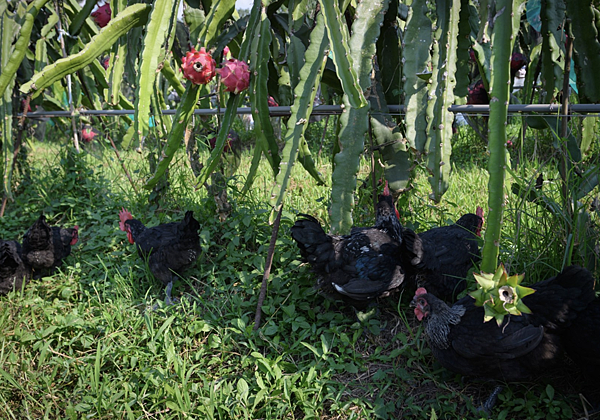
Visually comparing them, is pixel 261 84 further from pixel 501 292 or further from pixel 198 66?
pixel 501 292

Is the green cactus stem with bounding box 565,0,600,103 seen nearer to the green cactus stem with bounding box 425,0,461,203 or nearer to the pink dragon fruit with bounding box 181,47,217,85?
the green cactus stem with bounding box 425,0,461,203

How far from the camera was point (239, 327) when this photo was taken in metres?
2.59

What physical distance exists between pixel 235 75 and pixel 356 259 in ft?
4.24

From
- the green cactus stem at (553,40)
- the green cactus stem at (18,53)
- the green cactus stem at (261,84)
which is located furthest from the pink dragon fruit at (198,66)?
the green cactus stem at (553,40)

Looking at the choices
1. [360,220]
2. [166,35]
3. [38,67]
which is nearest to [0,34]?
[38,67]

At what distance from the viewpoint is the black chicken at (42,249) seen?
3238 millimetres

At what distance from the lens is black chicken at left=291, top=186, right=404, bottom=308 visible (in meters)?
2.57

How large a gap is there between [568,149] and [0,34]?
13.9 ft

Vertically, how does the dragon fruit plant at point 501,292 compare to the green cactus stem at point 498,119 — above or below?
below

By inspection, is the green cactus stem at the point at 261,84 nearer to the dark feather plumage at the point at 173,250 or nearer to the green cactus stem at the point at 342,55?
the green cactus stem at the point at 342,55

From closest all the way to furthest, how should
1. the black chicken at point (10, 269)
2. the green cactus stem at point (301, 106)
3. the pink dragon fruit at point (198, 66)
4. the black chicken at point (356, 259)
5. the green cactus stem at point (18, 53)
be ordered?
1. the green cactus stem at point (301, 106)
2. the pink dragon fruit at point (198, 66)
3. the black chicken at point (356, 259)
4. the green cactus stem at point (18, 53)
5. the black chicken at point (10, 269)

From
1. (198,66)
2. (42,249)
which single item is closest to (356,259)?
(198,66)

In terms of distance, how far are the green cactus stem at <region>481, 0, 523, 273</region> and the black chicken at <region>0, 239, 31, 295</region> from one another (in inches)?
126

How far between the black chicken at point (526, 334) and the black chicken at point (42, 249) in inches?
114
